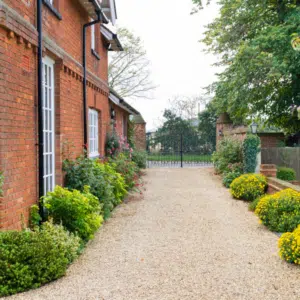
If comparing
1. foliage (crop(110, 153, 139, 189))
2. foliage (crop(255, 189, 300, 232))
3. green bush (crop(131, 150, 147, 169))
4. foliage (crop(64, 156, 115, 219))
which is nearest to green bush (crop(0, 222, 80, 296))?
foliage (crop(64, 156, 115, 219))

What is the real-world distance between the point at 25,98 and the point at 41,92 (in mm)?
523

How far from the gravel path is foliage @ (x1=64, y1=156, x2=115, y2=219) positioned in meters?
0.53

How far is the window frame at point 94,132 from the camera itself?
11.0 m

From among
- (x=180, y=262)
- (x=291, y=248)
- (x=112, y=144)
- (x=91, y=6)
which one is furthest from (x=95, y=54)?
(x=291, y=248)

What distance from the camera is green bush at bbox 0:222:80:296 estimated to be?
4207 millimetres

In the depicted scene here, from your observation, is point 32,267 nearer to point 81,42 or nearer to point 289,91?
point 81,42

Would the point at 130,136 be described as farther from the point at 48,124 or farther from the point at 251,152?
the point at 48,124

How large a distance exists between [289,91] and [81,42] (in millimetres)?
9208

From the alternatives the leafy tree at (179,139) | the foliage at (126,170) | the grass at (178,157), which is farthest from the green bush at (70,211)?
the grass at (178,157)

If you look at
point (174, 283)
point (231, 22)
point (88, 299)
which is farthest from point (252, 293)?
point (231, 22)

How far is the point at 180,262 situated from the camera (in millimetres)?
5355

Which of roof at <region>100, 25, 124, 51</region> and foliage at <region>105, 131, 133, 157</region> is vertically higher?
roof at <region>100, 25, 124, 51</region>

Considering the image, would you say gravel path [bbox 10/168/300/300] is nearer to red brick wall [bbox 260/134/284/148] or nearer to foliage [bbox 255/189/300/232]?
foliage [bbox 255/189/300/232]

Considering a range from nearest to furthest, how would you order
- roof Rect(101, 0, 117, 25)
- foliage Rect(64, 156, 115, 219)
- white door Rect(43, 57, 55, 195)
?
white door Rect(43, 57, 55, 195), foliage Rect(64, 156, 115, 219), roof Rect(101, 0, 117, 25)
